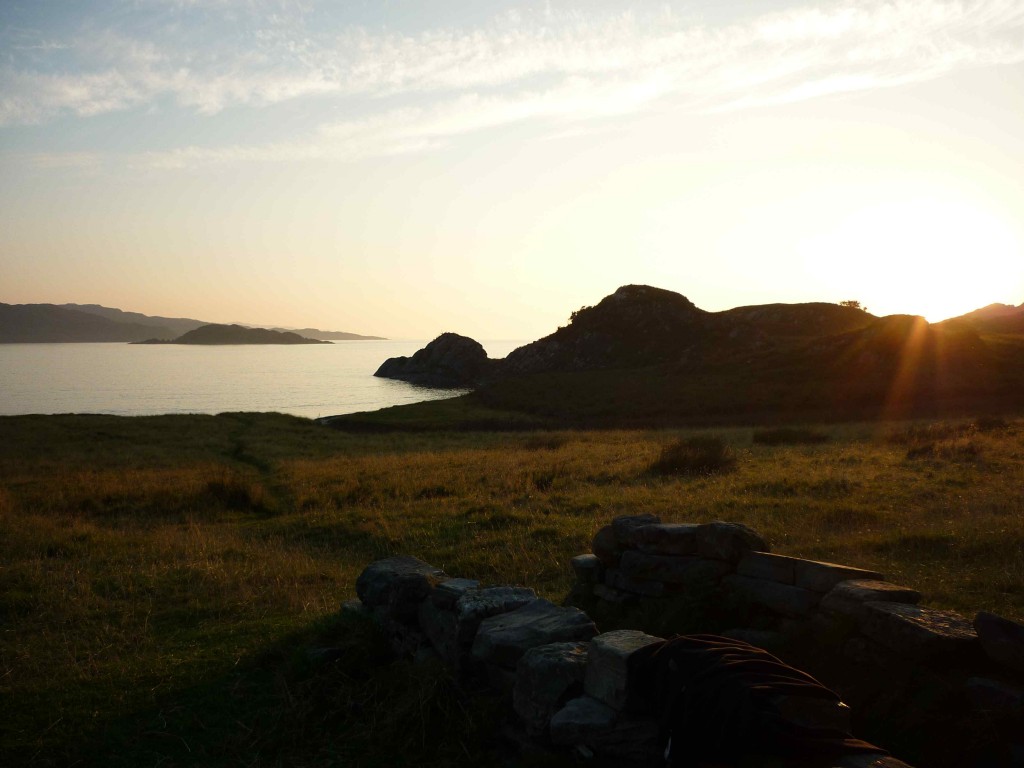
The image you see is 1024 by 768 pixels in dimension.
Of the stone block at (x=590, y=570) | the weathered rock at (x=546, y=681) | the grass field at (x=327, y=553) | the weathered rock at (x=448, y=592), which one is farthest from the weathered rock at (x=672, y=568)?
the weathered rock at (x=546, y=681)

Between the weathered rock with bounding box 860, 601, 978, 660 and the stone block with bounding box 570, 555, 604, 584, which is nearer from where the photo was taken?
the weathered rock with bounding box 860, 601, 978, 660

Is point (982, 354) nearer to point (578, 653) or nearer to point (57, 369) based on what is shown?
point (578, 653)

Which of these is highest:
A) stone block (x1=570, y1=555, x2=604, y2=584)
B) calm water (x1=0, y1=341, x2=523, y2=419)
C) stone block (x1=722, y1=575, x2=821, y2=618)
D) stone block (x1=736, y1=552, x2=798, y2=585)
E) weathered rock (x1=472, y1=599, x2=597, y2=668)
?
stone block (x1=736, y1=552, x2=798, y2=585)

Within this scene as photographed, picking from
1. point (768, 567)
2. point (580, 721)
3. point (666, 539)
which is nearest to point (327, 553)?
point (666, 539)

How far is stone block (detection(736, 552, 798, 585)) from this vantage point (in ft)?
25.0

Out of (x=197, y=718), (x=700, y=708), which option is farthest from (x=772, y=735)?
(x=197, y=718)

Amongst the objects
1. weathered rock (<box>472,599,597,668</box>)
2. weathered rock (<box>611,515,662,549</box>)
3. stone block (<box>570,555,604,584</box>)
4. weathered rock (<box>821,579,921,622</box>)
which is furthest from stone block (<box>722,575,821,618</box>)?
stone block (<box>570,555,604,584</box>)

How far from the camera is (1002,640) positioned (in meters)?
5.48

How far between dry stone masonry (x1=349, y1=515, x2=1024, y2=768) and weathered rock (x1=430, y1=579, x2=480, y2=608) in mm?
19

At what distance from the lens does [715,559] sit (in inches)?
333

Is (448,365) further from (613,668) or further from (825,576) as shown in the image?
(613,668)

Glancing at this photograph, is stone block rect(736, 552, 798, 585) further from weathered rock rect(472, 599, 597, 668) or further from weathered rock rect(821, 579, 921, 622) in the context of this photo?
weathered rock rect(472, 599, 597, 668)

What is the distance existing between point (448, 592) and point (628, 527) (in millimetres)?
2675

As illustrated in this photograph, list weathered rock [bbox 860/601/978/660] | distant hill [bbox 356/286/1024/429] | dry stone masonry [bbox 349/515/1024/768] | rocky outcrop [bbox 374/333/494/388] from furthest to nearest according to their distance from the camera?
1. rocky outcrop [bbox 374/333/494/388]
2. distant hill [bbox 356/286/1024/429]
3. weathered rock [bbox 860/601/978/660]
4. dry stone masonry [bbox 349/515/1024/768]
